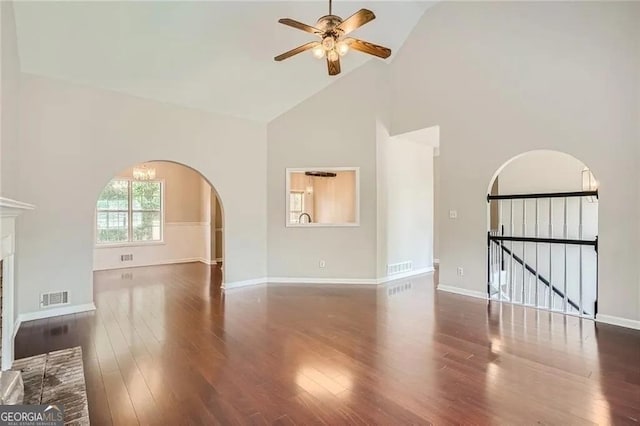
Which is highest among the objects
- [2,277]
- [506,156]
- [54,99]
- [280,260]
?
[54,99]

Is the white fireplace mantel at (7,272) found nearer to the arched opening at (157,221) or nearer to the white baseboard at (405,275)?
the arched opening at (157,221)

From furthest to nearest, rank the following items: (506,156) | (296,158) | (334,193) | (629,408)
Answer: (334,193) < (296,158) < (506,156) < (629,408)

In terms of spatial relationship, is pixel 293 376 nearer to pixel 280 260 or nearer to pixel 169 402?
pixel 169 402

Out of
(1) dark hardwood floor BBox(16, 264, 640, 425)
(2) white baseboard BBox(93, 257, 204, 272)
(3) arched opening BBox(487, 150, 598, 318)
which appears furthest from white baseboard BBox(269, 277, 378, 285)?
(2) white baseboard BBox(93, 257, 204, 272)

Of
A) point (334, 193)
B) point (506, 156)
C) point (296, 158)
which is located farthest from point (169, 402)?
point (334, 193)

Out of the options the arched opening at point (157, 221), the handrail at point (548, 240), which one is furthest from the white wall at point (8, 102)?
the handrail at point (548, 240)

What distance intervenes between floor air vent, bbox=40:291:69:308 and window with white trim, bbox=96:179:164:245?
3686 mm

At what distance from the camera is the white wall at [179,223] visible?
7977 mm

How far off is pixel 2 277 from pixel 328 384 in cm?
266

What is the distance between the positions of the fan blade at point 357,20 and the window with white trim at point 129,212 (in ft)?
21.9

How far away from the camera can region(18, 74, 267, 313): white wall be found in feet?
13.0

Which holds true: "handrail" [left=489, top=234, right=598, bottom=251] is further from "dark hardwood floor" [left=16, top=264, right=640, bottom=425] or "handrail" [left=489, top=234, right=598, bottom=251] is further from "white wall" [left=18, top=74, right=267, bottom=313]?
"white wall" [left=18, top=74, right=267, bottom=313]

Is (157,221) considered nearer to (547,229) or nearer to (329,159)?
(329,159)

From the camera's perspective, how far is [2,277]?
2.55 meters
